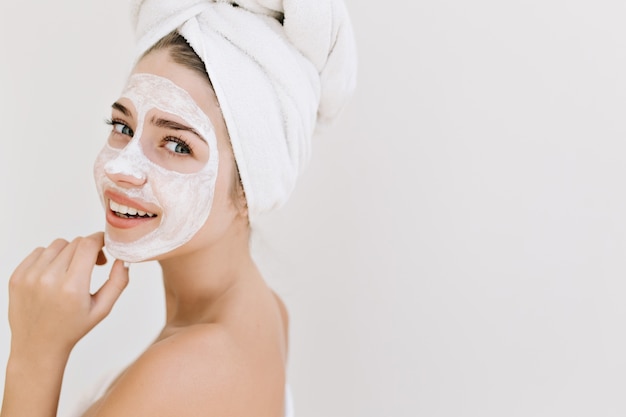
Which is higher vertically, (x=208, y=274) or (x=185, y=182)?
(x=185, y=182)

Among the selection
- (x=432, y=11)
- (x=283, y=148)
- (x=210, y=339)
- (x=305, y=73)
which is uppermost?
(x=432, y=11)

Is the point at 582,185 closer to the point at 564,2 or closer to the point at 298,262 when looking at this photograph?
the point at 564,2

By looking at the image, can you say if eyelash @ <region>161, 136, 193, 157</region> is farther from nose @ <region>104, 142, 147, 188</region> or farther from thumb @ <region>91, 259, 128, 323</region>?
thumb @ <region>91, 259, 128, 323</region>

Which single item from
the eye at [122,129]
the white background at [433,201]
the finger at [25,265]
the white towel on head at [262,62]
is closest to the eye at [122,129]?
the eye at [122,129]

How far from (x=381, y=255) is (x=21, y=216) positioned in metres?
0.78

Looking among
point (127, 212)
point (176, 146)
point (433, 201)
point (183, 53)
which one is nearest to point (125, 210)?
point (127, 212)

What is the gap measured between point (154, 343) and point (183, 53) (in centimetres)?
42

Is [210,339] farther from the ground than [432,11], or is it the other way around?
[432,11]

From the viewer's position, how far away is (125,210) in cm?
120

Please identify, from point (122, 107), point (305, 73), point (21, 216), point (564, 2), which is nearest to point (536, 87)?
point (564, 2)

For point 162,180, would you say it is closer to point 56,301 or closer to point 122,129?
point 122,129

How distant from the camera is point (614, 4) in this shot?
62.7 inches

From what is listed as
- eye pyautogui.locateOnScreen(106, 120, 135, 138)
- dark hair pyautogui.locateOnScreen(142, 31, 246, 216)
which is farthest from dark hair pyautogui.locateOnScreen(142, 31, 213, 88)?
eye pyautogui.locateOnScreen(106, 120, 135, 138)

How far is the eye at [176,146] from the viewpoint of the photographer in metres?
1.20
